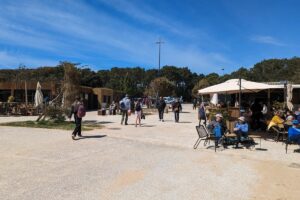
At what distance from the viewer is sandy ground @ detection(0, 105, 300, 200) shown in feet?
18.9

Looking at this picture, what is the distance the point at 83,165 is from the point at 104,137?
196 inches

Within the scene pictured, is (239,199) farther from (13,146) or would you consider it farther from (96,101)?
(96,101)

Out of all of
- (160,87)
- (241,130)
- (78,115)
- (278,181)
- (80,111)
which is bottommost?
(278,181)

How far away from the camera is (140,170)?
746 centimetres

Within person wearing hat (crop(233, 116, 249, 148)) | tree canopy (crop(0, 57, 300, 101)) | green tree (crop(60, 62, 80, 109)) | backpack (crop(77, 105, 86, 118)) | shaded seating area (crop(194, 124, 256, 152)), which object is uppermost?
tree canopy (crop(0, 57, 300, 101))

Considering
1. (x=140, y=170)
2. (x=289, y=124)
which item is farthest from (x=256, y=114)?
(x=140, y=170)

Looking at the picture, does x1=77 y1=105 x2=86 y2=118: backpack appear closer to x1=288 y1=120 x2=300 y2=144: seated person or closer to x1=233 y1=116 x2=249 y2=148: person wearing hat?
x1=233 y1=116 x2=249 y2=148: person wearing hat

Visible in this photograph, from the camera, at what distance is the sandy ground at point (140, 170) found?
576 cm

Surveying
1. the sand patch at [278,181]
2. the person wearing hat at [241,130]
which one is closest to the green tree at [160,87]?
the person wearing hat at [241,130]

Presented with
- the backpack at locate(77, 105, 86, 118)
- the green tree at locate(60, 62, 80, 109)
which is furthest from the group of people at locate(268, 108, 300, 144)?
the green tree at locate(60, 62, 80, 109)

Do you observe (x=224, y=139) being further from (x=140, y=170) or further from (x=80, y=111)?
(x=80, y=111)

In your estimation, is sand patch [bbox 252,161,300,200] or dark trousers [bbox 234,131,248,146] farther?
dark trousers [bbox 234,131,248,146]

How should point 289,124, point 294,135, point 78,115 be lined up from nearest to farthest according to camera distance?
point 294,135
point 289,124
point 78,115

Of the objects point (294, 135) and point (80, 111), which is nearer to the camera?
point (294, 135)
